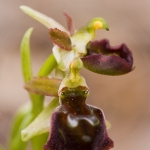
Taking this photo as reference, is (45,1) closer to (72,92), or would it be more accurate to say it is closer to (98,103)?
(98,103)

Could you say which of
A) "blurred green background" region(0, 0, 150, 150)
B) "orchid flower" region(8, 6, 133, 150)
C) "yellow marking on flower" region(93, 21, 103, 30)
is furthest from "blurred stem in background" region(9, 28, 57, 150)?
"blurred green background" region(0, 0, 150, 150)

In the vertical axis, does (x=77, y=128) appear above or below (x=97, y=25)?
below

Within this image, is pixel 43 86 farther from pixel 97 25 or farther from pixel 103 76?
pixel 103 76

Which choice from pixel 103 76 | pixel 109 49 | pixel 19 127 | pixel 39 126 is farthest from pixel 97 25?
pixel 103 76

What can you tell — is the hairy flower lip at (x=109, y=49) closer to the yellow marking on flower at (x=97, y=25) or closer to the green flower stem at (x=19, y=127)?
the yellow marking on flower at (x=97, y=25)

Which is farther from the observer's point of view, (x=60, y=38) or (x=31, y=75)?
(x=31, y=75)

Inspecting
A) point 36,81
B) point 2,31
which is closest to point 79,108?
point 36,81

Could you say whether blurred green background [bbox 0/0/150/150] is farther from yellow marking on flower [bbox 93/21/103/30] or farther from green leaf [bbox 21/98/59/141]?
yellow marking on flower [bbox 93/21/103/30]
